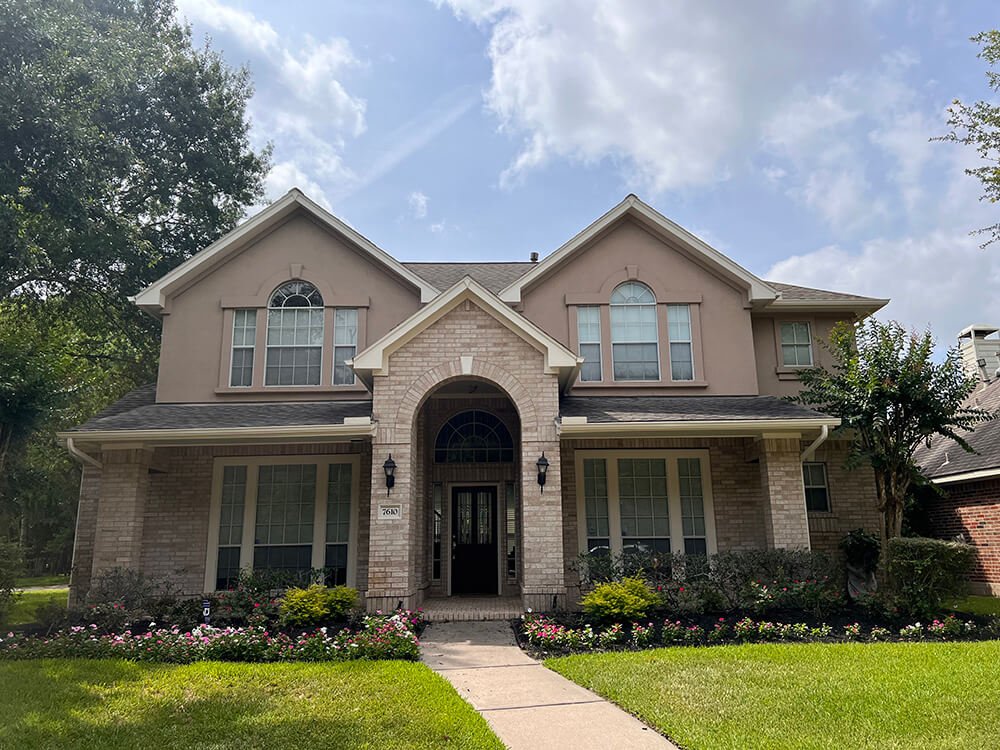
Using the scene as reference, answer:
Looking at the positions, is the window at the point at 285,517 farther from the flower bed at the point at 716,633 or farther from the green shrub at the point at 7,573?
the flower bed at the point at 716,633

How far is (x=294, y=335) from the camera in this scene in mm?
13188

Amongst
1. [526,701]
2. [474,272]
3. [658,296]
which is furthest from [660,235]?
[526,701]

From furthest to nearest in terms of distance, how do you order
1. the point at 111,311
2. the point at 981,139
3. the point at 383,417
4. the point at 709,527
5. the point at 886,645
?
1. the point at 111,311
2. the point at 981,139
3. the point at 709,527
4. the point at 383,417
5. the point at 886,645

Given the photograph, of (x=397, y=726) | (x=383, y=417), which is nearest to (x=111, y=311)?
(x=383, y=417)

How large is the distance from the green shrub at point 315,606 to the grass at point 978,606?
930 centimetres

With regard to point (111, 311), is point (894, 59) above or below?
above

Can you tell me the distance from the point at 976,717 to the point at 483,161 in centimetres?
1100

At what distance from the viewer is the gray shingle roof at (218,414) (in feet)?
36.1

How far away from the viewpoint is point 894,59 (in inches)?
450

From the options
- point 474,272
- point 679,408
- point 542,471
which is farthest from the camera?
point 474,272

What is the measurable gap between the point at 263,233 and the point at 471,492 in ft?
22.8

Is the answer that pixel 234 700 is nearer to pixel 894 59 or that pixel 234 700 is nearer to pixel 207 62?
pixel 894 59

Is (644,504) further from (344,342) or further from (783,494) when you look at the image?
(344,342)

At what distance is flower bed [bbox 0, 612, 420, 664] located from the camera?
7.73 m
